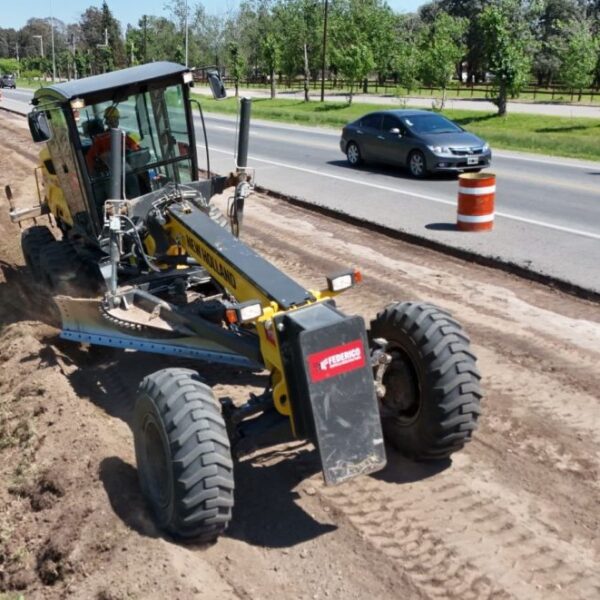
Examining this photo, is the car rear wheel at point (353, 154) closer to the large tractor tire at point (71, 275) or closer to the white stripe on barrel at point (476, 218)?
the white stripe on barrel at point (476, 218)

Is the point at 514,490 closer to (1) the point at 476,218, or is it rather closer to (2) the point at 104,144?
(2) the point at 104,144

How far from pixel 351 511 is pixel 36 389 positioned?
346 cm

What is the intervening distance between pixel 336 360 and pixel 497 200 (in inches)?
497

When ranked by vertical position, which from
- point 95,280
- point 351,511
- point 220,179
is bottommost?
point 351,511

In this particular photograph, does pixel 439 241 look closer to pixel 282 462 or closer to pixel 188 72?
pixel 188 72

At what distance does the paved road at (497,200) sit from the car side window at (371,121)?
3.99 feet

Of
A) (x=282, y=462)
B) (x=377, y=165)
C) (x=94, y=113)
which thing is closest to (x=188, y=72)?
(x=94, y=113)

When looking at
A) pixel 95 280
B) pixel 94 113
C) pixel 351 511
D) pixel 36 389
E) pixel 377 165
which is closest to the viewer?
pixel 351 511

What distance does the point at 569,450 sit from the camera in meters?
6.25

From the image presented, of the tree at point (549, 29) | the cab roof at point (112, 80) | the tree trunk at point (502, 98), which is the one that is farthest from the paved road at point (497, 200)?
the tree at point (549, 29)

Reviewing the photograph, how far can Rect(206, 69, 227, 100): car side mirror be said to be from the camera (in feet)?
25.9

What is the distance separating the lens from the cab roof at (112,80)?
773 cm

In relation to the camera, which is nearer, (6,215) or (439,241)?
(439,241)

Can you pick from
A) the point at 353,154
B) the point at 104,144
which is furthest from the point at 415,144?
the point at 104,144
